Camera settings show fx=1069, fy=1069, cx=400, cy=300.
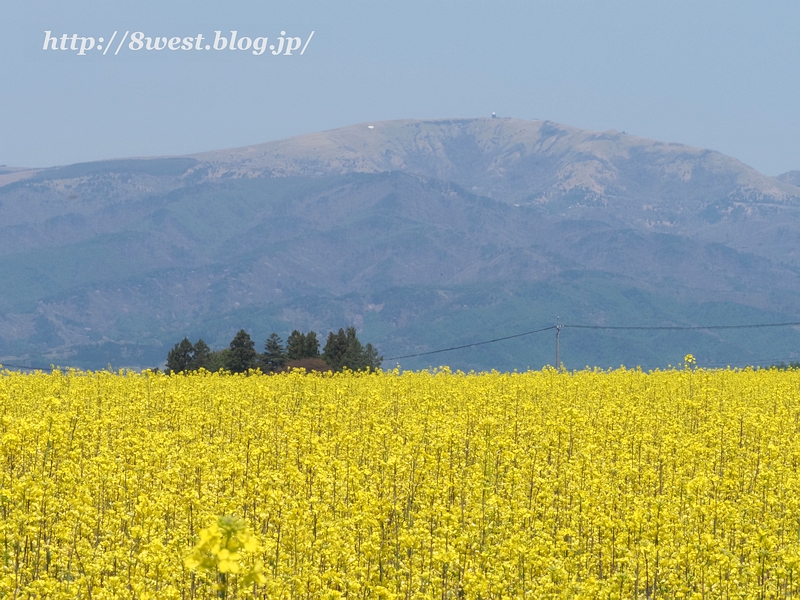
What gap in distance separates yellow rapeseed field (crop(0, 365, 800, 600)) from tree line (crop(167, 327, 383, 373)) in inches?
1249

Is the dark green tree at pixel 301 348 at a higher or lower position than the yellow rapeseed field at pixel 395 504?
higher

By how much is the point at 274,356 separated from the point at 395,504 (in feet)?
142

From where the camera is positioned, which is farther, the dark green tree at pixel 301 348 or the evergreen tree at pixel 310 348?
the evergreen tree at pixel 310 348

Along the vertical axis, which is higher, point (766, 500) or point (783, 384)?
point (783, 384)

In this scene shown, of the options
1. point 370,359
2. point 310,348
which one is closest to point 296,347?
point 310,348

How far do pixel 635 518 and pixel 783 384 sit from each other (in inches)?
777

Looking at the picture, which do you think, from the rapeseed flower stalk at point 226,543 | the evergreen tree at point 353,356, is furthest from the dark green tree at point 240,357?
the rapeseed flower stalk at point 226,543

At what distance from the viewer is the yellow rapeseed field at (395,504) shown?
11.1 meters

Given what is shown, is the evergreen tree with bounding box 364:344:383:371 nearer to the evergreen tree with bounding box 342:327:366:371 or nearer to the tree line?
the tree line

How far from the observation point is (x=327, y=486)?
14508 mm

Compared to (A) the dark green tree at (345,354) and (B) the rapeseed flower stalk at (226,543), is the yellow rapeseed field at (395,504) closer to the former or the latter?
(B) the rapeseed flower stalk at (226,543)

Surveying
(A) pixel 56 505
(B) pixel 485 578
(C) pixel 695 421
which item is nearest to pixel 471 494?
(B) pixel 485 578

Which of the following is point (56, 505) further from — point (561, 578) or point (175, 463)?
point (561, 578)

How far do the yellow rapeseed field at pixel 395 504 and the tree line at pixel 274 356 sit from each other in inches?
1249
